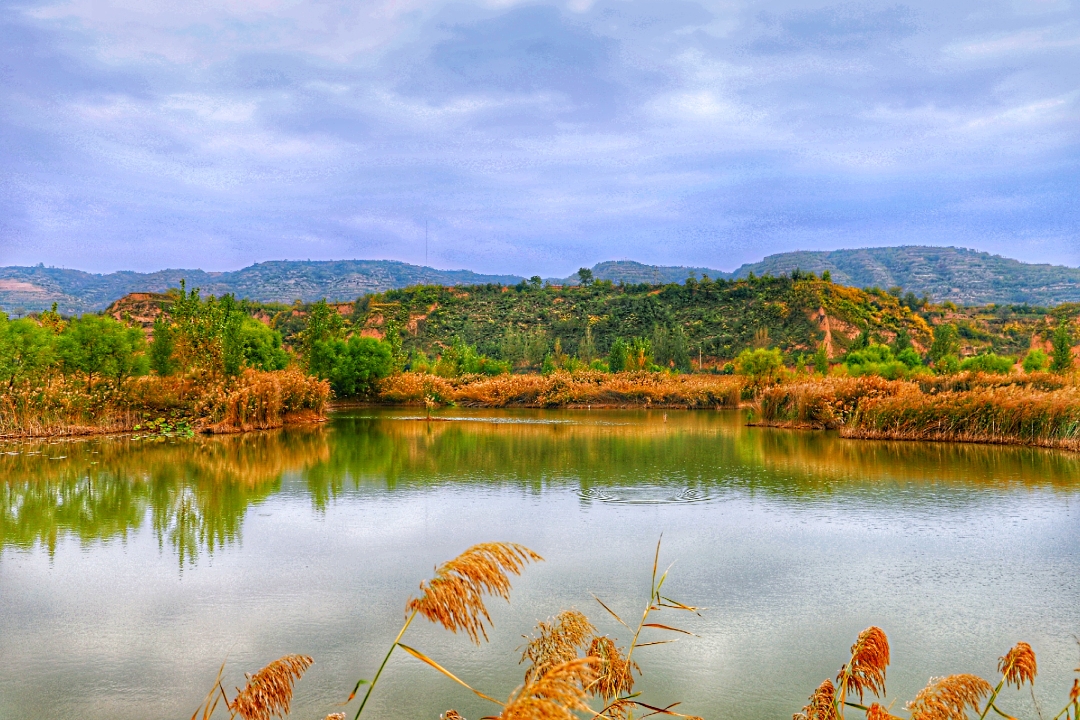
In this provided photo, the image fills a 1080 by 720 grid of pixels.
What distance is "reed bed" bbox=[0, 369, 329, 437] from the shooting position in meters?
18.5

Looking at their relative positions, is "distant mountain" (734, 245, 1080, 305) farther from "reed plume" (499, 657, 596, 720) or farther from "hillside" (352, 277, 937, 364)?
"reed plume" (499, 657, 596, 720)

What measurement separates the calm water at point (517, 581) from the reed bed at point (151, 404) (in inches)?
121

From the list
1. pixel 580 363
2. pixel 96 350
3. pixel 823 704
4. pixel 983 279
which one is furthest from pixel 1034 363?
pixel 983 279

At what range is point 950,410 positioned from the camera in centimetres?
1877

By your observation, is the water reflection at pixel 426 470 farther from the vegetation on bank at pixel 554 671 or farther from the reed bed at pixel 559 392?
the reed bed at pixel 559 392

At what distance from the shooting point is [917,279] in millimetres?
179625

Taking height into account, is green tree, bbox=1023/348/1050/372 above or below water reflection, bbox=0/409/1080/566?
above

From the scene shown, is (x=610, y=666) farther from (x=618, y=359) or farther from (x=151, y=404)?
(x=618, y=359)

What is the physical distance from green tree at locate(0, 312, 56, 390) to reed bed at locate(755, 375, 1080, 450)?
18.8 meters

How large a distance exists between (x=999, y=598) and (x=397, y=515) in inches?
271

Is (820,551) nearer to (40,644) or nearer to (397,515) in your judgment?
(397,515)

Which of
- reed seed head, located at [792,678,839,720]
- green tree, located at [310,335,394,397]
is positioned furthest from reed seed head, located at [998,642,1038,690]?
green tree, located at [310,335,394,397]

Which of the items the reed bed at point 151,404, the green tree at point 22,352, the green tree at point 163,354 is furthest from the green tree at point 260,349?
the green tree at point 22,352

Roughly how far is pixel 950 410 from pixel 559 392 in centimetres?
1637
